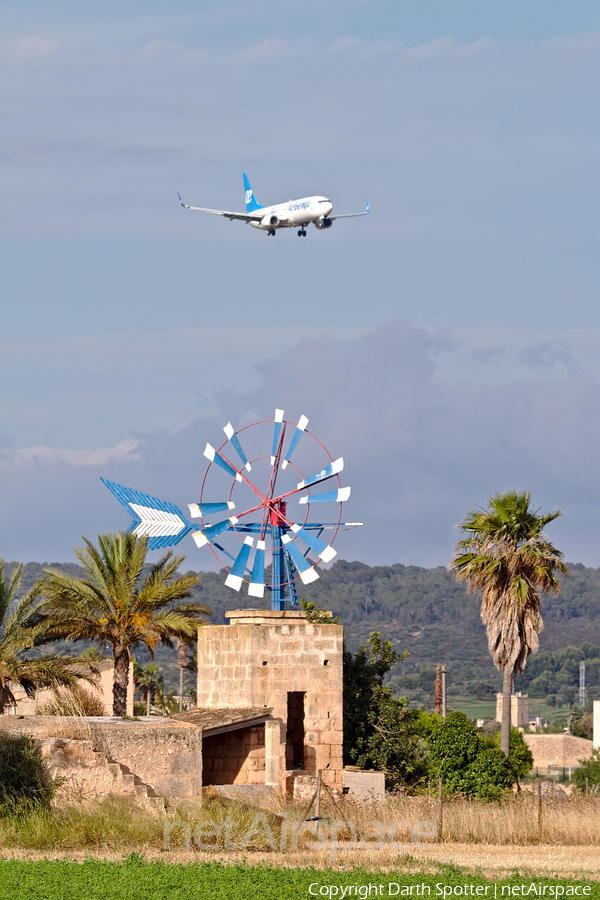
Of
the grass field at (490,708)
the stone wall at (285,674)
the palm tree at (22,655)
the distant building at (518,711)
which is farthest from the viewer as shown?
the grass field at (490,708)

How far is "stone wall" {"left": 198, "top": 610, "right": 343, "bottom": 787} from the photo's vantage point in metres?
26.0

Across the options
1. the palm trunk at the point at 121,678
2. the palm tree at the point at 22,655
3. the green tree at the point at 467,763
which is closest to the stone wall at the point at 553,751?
the green tree at the point at 467,763

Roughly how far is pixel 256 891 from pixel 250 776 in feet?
30.7

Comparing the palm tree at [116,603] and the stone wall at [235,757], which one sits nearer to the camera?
the stone wall at [235,757]

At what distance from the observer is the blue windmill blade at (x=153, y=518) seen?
30.2 m

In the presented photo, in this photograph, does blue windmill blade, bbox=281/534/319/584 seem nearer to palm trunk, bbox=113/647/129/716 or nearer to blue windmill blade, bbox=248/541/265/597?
blue windmill blade, bbox=248/541/265/597

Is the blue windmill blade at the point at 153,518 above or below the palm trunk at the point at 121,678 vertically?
above

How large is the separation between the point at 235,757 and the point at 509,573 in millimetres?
10816

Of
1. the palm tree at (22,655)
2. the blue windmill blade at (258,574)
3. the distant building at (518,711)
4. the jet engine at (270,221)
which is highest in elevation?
the jet engine at (270,221)

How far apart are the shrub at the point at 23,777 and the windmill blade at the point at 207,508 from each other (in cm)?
1039

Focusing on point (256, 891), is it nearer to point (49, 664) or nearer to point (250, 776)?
point (250, 776)

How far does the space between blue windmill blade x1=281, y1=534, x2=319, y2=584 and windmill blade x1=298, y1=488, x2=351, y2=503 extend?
1.07m

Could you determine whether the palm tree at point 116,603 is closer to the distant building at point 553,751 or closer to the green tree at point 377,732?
the green tree at point 377,732

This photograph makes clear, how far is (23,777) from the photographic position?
19766 mm
